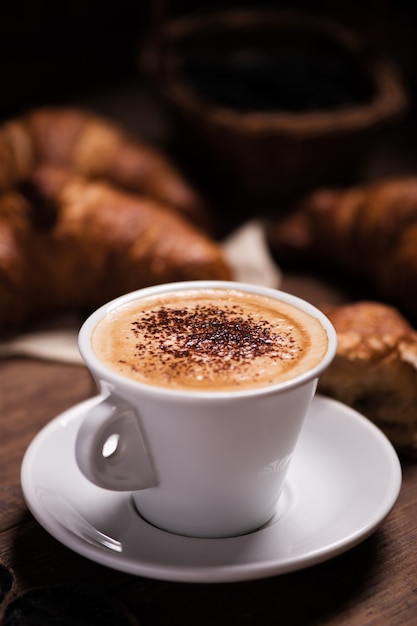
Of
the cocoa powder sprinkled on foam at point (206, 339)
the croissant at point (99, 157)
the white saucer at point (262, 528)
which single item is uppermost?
the cocoa powder sprinkled on foam at point (206, 339)


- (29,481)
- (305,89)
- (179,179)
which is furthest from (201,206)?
(29,481)

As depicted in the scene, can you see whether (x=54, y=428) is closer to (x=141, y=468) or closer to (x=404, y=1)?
(x=141, y=468)

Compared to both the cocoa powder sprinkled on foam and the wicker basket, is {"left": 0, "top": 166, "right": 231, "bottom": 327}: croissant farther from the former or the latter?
the cocoa powder sprinkled on foam

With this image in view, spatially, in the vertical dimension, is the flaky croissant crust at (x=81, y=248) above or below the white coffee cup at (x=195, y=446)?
below

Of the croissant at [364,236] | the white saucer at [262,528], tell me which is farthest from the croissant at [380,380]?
the croissant at [364,236]

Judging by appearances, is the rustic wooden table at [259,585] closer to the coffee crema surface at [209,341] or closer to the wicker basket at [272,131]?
the coffee crema surface at [209,341]

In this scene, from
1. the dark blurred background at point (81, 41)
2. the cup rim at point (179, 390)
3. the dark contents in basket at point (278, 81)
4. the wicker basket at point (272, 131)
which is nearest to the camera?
the cup rim at point (179, 390)
